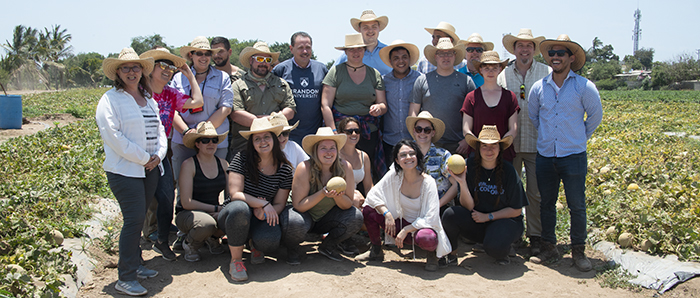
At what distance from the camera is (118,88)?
382 centimetres

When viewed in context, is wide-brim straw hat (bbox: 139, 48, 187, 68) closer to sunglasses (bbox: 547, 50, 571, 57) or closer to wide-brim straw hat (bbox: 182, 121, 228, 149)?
wide-brim straw hat (bbox: 182, 121, 228, 149)

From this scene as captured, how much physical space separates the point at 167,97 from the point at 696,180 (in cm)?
630

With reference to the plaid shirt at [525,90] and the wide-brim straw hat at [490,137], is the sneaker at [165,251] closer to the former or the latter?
the wide-brim straw hat at [490,137]

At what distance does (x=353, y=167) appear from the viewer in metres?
5.05

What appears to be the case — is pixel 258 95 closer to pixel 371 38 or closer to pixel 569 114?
pixel 371 38

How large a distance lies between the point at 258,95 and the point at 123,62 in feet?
6.28

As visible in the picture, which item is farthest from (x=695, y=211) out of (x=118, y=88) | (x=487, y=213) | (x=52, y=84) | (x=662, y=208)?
(x=52, y=84)

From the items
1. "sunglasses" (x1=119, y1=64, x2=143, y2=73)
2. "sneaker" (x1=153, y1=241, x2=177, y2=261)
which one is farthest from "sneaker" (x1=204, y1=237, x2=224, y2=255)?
"sunglasses" (x1=119, y1=64, x2=143, y2=73)

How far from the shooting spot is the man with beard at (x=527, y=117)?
16.9 feet

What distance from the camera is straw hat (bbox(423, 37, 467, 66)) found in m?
5.45

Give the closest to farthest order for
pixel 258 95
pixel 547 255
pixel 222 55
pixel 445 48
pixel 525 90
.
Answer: pixel 547 255 < pixel 525 90 < pixel 445 48 < pixel 258 95 < pixel 222 55

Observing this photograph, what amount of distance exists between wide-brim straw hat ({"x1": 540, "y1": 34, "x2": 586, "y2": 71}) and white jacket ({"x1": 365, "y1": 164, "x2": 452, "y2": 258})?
1.71m

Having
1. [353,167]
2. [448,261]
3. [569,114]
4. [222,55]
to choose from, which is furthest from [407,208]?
[222,55]

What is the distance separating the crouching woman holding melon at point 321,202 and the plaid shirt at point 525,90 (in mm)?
1979
